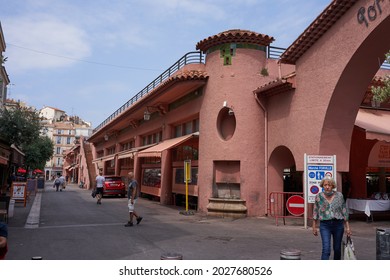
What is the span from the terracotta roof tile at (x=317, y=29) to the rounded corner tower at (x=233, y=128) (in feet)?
7.33

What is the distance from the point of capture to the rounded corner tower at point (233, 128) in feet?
46.3

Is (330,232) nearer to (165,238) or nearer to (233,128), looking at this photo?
(165,238)

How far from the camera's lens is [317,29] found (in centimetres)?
1142

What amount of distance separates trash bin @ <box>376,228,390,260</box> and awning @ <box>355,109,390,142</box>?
6.13 m

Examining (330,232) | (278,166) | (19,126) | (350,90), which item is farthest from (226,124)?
(19,126)

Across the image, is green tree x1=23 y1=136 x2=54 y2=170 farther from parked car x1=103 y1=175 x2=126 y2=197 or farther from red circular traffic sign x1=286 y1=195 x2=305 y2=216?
red circular traffic sign x1=286 y1=195 x2=305 y2=216

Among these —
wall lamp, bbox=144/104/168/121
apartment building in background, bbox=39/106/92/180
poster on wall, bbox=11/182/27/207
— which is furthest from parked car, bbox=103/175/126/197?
apartment building in background, bbox=39/106/92/180

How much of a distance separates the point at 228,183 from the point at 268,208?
1878 millimetres

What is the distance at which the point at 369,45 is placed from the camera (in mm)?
9883

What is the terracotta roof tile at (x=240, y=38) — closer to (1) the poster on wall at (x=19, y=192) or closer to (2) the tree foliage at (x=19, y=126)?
(1) the poster on wall at (x=19, y=192)

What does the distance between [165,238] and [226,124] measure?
23.5 feet

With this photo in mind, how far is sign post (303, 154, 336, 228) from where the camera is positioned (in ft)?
34.6

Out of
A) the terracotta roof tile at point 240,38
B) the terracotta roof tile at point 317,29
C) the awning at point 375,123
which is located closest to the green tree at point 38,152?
the terracotta roof tile at point 240,38

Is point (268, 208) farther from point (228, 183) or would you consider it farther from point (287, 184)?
point (287, 184)
